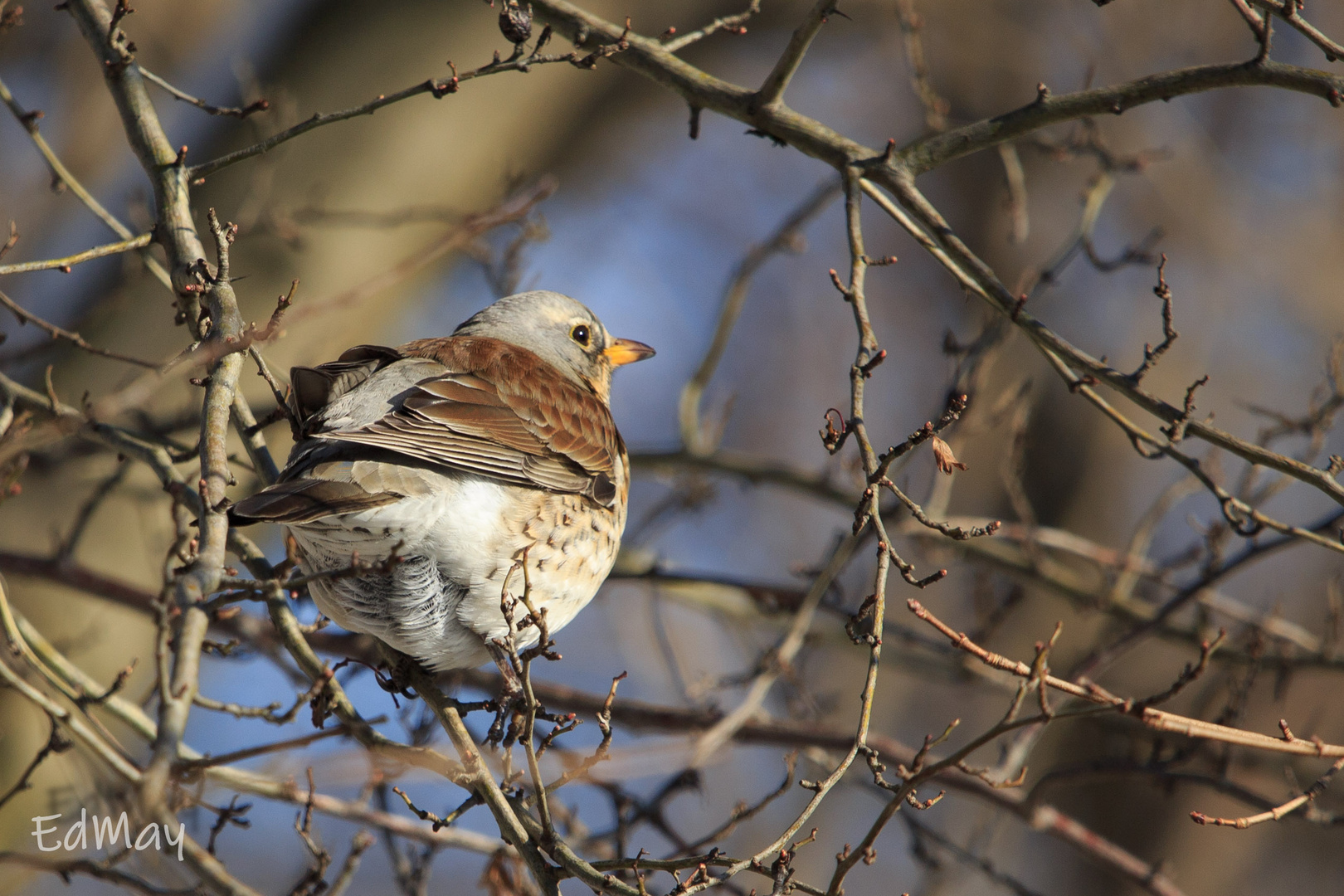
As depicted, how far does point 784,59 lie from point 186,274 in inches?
64.0

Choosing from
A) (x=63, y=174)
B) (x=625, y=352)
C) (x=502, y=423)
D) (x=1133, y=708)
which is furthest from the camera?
(x=625, y=352)

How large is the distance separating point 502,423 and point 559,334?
1084 mm

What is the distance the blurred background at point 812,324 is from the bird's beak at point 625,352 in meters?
0.56

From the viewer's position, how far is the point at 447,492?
3.07 metres

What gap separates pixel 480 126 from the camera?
640cm

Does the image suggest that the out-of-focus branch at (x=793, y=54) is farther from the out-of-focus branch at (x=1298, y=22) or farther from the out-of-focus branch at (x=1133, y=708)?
the out-of-focus branch at (x=1133, y=708)

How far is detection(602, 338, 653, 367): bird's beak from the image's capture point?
4590 millimetres

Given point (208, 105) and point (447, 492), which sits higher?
point (208, 105)

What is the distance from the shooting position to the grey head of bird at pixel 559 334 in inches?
170

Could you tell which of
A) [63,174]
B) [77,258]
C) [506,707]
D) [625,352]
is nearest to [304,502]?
[77,258]

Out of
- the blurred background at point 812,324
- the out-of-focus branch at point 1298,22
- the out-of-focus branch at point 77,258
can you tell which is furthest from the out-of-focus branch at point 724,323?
the out-of-focus branch at point 77,258

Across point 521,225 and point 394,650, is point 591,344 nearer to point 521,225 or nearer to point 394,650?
point 521,225

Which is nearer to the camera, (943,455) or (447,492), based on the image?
(943,455)

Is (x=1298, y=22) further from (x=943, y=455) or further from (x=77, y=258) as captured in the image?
(x=77, y=258)
